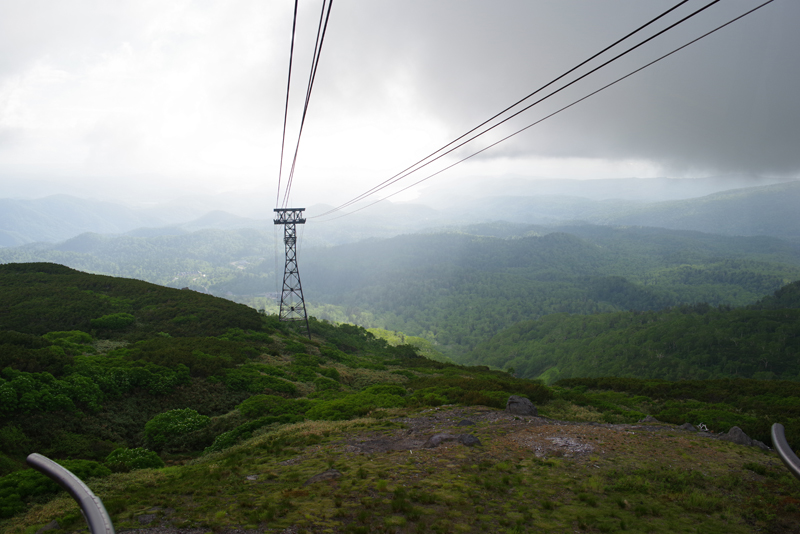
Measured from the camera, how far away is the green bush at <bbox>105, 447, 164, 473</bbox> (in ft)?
47.1

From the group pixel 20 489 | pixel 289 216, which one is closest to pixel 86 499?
pixel 20 489

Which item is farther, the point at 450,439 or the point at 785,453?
the point at 450,439

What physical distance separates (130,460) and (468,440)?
14.1 meters

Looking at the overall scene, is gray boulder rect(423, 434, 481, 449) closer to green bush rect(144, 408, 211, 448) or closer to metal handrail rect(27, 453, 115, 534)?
green bush rect(144, 408, 211, 448)

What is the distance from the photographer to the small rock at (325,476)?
40.7ft

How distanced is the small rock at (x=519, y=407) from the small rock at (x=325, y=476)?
500 inches

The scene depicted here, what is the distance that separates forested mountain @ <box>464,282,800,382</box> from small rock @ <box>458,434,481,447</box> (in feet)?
370

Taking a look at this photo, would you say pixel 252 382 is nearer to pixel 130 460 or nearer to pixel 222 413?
pixel 222 413

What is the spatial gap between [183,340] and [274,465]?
2400 centimetres

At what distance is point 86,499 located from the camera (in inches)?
135

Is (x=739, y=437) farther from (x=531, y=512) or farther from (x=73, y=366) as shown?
(x=73, y=366)

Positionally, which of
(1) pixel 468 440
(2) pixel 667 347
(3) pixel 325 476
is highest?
(3) pixel 325 476

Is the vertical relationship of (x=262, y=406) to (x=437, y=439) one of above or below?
below

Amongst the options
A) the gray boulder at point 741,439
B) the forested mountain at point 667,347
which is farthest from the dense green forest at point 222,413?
the forested mountain at point 667,347
